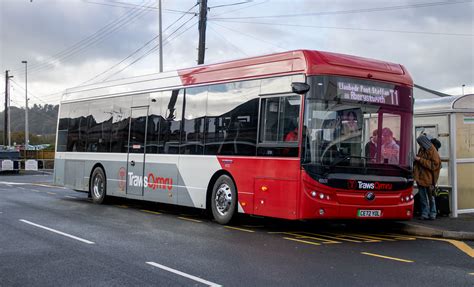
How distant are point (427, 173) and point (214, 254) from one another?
590cm

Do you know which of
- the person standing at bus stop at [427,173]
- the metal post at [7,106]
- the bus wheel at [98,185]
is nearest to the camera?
the person standing at bus stop at [427,173]

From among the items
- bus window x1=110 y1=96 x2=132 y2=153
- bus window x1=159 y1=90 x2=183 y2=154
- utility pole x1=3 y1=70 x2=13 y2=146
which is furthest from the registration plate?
utility pole x1=3 y1=70 x2=13 y2=146

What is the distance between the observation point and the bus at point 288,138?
9.54m

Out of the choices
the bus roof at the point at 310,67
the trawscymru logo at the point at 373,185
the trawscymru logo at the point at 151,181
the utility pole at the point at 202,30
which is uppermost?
the utility pole at the point at 202,30

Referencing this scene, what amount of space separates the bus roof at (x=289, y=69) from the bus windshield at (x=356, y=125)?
A: 0.17 metres

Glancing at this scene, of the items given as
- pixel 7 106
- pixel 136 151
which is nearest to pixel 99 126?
pixel 136 151

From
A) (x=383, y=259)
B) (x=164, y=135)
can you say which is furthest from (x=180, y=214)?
(x=383, y=259)

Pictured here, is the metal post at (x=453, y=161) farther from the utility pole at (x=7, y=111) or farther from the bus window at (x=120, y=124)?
the utility pole at (x=7, y=111)

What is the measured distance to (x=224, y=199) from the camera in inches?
444

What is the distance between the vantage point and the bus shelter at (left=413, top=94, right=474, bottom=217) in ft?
40.0

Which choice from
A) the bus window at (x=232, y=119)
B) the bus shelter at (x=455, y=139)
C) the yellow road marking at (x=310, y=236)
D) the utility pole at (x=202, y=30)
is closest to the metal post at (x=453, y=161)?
the bus shelter at (x=455, y=139)

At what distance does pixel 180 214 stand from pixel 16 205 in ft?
16.0

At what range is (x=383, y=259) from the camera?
7812 millimetres

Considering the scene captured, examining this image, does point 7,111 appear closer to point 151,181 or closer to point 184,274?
point 151,181
